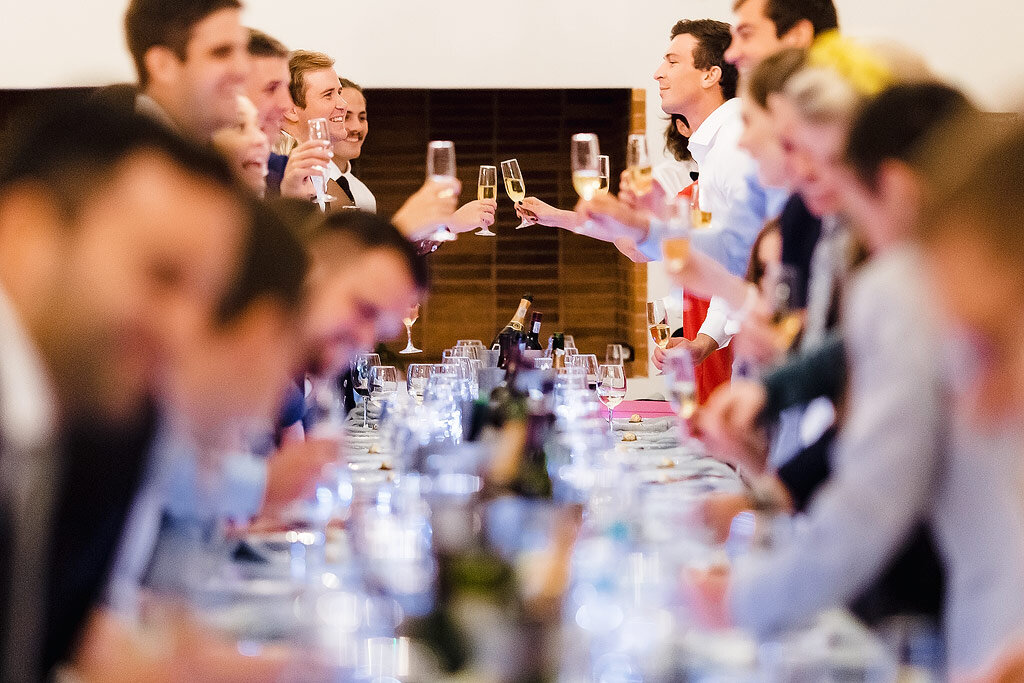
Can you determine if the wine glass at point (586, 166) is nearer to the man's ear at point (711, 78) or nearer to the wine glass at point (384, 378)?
the wine glass at point (384, 378)

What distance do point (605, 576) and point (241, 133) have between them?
1.32m

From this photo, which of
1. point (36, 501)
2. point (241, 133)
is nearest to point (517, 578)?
point (36, 501)

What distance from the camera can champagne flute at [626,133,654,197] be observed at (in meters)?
2.81

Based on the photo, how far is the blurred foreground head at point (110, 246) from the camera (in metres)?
0.95

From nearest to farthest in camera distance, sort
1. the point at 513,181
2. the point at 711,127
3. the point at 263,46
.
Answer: the point at 263,46, the point at 711,127, the point at 513,181

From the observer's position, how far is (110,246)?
37.9 inches

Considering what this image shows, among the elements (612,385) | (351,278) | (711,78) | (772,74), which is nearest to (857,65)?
(772,74)

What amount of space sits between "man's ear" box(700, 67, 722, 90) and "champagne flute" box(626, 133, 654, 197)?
56.3 inches

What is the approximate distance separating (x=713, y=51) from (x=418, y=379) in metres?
1.59

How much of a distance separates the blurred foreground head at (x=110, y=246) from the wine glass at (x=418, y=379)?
98.6 inches

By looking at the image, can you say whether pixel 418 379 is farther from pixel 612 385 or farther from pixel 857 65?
pixel 857 65

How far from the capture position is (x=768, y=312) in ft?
6.71

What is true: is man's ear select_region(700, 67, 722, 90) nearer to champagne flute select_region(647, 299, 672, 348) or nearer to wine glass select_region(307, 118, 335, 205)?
champagne flute select_region(647, 299, 672, 348)

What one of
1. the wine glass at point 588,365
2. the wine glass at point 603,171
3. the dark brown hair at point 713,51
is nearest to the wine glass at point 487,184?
the wine glass at point 603,171
